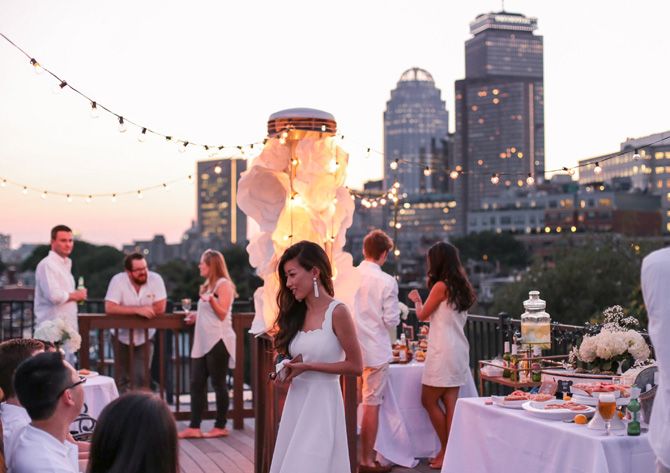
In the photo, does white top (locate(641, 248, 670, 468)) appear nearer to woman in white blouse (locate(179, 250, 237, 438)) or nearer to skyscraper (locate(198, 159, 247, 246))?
woman in white blouse (locate(179, 250, 237, 438))

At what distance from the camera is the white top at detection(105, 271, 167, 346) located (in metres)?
8.50

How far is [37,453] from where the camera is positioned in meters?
3.19

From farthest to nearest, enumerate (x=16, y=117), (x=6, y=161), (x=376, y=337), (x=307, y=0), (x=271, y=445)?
(x=6, y=161) < (x=16, y=117) < (x=307, y=0) < (x=376, y=337) < (x=271, y=445)

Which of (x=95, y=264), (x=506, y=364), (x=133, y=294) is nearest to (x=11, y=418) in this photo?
(x=506, y=364)

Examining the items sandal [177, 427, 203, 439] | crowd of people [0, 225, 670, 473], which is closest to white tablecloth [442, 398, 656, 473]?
crowd of people [0, 225, 670, 473]

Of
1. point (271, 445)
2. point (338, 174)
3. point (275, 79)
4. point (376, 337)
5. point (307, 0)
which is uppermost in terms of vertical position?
point (307, 0)

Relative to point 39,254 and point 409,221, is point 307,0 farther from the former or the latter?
point 409,221

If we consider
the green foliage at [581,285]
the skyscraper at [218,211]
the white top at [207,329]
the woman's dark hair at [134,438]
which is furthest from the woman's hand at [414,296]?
the skyscraper at [218,211]

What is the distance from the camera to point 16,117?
16.3 metres

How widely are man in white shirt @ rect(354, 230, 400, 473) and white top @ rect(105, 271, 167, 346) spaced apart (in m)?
2.45

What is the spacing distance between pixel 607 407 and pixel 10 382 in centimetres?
257

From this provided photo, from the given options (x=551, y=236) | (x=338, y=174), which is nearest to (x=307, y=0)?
(x=338, y=174)

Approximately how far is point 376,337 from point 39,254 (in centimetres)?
7560

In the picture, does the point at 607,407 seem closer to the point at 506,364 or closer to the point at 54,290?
the point at 506,364
